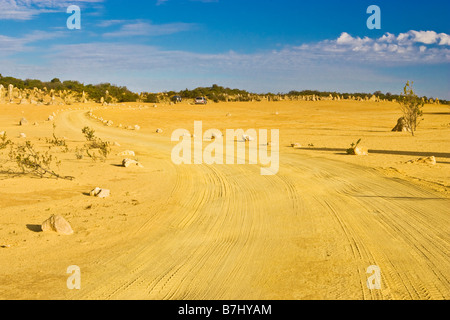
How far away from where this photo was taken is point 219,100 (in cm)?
7431

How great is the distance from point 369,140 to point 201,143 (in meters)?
8.42

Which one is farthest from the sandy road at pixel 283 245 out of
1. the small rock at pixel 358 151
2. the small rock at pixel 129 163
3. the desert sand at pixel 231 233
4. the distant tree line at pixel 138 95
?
the distant tree line at pixel 138 95

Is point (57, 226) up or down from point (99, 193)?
down

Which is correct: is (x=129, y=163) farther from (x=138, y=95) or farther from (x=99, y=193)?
(x=138, y=95)

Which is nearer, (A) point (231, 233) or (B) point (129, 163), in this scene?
(A) point (231, 233)

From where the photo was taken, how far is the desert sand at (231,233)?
14.9 feet

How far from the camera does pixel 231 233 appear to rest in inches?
252

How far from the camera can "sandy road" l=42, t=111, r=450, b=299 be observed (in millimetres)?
4449

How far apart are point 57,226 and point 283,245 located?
3.61 metres

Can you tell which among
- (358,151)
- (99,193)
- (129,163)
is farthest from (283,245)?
(358,151)

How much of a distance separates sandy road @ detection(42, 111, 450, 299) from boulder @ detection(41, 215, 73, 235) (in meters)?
0.89
